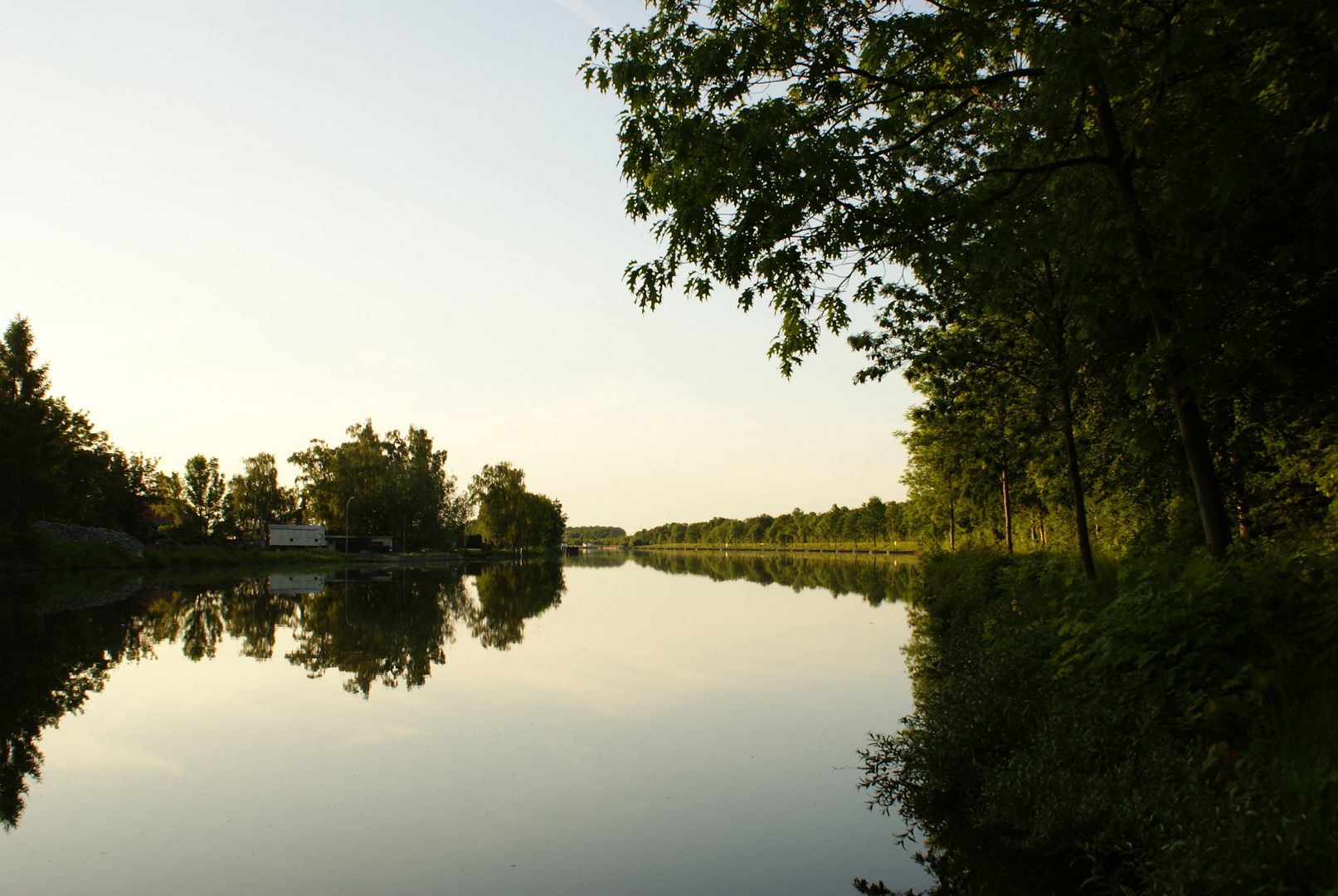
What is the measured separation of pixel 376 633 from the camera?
19.6m

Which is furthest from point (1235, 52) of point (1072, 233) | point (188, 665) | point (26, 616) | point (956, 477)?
point (26, 616)

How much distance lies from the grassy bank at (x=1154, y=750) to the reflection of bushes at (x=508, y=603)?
497 inches

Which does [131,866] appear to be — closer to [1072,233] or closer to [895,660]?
[1072,233]

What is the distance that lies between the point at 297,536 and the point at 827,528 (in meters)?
90.6

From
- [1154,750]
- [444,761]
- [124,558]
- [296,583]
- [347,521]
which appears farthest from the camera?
[347,521]

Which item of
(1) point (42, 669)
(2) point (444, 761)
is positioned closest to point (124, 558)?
(1) point (42, 669)

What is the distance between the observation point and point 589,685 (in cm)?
1357

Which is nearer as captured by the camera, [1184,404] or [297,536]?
[1184,404]

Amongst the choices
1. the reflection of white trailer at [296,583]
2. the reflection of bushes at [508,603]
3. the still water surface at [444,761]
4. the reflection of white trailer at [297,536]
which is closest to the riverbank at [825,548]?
the reflection of bushes at [508,603]

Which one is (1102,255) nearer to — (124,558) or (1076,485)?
(1076,485)

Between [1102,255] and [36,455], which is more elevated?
[36,455]

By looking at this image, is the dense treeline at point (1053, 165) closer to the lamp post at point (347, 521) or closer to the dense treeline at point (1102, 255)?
the dense treeline at point (1102, 255)

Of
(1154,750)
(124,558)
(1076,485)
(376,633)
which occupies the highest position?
(1076,485)

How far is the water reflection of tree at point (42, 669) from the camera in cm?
841
